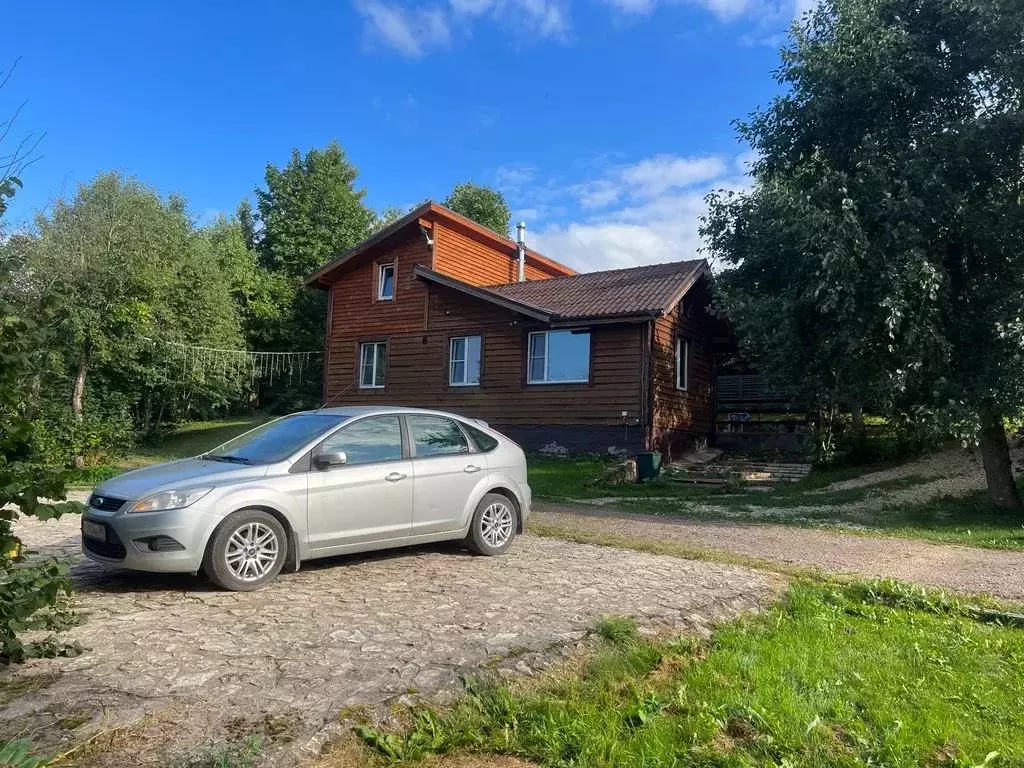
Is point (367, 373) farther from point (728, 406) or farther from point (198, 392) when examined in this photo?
point (728, 406)

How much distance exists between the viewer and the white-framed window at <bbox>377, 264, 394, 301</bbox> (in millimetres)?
26469

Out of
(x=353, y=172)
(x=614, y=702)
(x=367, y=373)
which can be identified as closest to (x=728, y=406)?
(x=367, y=373)

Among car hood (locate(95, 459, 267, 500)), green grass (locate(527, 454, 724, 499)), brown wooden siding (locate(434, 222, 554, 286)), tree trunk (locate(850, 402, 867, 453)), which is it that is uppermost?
brown wooden siding (locate(434, 222, 554, 286))

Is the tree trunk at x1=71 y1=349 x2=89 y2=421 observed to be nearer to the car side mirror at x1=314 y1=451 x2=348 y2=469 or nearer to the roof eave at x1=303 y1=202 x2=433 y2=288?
the roof eave at x1=303 y1=202 x2=433 y2=288

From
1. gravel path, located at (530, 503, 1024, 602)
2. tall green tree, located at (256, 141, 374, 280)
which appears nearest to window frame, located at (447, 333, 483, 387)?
gravel path, located at (530, 503, 1024, 602)

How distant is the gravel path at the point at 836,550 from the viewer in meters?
7.91

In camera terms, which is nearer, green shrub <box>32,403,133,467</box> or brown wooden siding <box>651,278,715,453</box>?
green shrub <box>32,403,133,467</box>

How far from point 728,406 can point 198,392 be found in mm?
21633

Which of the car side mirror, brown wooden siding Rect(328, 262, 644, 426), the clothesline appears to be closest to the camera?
the car side mirror

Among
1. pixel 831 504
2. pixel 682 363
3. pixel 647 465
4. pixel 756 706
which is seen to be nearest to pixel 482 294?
pixel 682 363

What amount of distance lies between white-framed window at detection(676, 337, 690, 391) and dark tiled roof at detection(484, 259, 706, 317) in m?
2.03

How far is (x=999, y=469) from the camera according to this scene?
1382 cm

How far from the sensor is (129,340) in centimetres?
2473

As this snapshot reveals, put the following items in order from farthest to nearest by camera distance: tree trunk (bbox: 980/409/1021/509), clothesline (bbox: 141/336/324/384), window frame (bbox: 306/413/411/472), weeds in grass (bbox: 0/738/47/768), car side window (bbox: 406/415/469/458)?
1. clothesline (bbox: 141/336/324/384)
2. tree trunk (bbox: 980/409/1021/509)
3. car side window (bbox: 406/415/469/458)
4. window frame (bbox: 306/413/411/472)
5. weeds in grass (bbox: 0/738/47/768)
